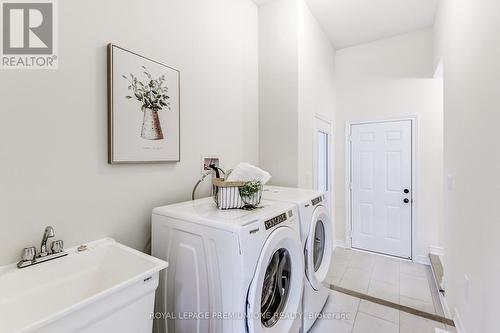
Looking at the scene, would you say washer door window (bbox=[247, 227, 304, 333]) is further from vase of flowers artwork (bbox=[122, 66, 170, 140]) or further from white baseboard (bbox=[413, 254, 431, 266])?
white baseboard (bbox=[413, 254, 431, 266])

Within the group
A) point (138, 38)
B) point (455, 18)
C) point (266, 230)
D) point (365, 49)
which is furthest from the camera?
point (365, 49)

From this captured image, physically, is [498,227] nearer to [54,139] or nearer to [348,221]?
[54,139]

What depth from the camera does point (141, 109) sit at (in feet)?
4.71

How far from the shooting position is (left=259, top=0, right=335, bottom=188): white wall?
2.39 meters

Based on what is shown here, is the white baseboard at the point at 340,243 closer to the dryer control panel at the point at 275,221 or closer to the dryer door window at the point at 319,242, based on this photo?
the dryer door window at the point at 319,242

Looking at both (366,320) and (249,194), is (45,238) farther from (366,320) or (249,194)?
(366,320)

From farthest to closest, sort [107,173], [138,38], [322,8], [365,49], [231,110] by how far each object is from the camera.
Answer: [365,49] → [322,8] → [231,110] → [138,38] → [107,173]

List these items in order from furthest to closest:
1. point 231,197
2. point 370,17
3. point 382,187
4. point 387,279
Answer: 1. point 382,187
2. point 370,17
3. point 387,279
4. point 231,197

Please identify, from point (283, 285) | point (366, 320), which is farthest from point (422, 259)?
point (283, 285)

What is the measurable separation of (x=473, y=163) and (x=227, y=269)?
5.30 feet

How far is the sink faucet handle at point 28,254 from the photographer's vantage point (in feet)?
3.28

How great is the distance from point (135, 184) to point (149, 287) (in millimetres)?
695

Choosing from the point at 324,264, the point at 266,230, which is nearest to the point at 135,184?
the point at 266,230

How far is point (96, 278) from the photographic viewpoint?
3.63 ft
